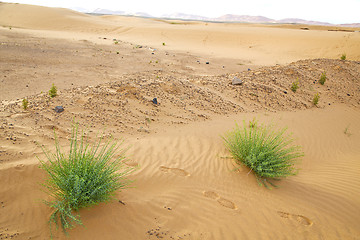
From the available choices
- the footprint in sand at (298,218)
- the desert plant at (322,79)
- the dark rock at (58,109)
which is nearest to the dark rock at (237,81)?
the desert plant at (322,79)

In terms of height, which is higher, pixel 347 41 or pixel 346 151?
pixel 347 41

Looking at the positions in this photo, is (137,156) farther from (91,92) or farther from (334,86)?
(334,86)

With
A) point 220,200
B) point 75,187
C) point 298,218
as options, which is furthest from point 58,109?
point 298,218

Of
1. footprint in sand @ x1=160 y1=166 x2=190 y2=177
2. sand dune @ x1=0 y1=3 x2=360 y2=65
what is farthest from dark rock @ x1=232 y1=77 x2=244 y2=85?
sand dune @ x1=0 y1=3 x2=360 y2=65

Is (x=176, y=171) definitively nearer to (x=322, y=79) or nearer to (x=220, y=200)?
(x=220, y=200)

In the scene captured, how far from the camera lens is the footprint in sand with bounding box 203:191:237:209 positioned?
11.7ft

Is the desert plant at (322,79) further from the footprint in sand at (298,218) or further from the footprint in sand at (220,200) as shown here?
the footprint in sand at (220,200)

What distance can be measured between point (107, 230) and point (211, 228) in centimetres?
126

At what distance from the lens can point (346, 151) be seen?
6.09 meters

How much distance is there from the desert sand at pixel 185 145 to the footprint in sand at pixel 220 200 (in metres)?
0.02

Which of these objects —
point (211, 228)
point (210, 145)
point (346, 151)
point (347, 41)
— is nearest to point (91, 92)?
point (210, 145)

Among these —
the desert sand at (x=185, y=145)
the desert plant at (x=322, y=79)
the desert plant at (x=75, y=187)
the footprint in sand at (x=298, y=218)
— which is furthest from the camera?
the desert plant at (x=322, y=79)

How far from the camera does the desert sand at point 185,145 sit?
3077mm

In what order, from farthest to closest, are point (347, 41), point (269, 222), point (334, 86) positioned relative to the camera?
point (347, 41)
point (334, 86)
point (269, 222)
